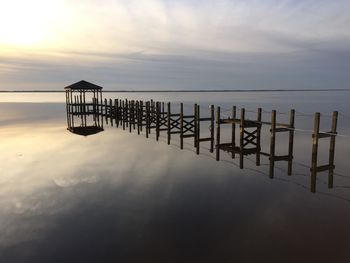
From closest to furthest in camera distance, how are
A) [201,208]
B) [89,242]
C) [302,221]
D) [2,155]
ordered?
1. [89,242]
2. [302,221]
3. [201,208]
4. [2,155]

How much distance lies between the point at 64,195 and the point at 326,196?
9.52 metres

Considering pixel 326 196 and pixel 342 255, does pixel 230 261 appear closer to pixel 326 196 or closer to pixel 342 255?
pixel 342 255

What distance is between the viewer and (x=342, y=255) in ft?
26.0

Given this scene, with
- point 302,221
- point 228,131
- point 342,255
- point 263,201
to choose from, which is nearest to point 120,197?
point 263,201

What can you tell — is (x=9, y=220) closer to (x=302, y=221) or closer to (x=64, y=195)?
(x=64, y=195)

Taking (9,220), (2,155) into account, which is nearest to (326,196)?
(9,220)

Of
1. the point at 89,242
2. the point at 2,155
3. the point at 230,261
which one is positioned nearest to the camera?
the point at 230,261

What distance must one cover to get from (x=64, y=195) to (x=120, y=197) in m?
2.09

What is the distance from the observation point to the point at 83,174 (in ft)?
49.2

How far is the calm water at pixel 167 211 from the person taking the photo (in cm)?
810

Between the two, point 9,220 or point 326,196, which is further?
point 326,196

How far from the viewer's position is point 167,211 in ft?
34.4

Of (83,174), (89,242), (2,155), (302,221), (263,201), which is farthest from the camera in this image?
(2,155)

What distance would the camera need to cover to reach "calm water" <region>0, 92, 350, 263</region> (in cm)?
810
